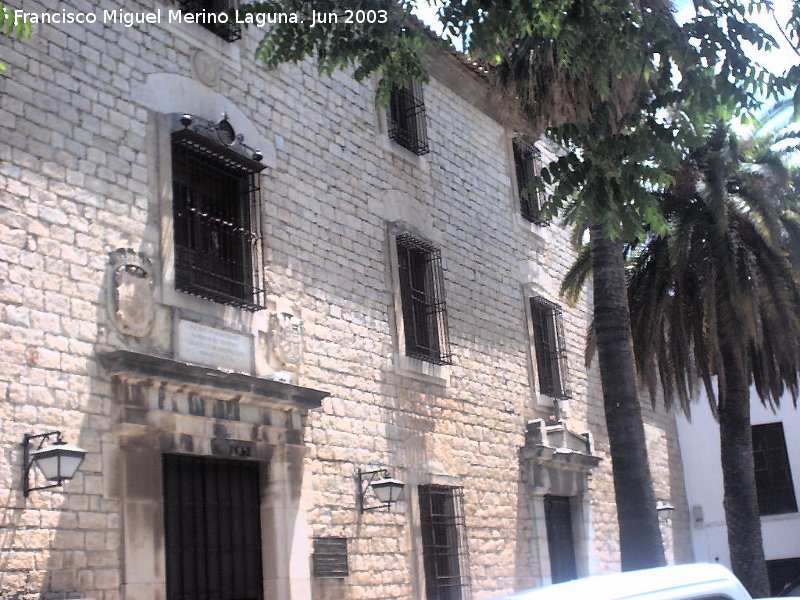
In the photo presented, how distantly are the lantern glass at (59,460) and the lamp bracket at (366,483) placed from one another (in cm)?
401

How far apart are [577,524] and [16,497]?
993 centimetres

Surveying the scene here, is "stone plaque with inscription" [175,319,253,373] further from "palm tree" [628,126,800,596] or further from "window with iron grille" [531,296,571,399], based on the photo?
"palm tree" [628,126,800,596]

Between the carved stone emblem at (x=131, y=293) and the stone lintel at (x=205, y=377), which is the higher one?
the carved stone emblem at (x=131, y=293)

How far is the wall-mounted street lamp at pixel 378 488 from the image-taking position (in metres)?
11.0

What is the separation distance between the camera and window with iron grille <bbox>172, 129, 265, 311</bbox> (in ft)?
32.1

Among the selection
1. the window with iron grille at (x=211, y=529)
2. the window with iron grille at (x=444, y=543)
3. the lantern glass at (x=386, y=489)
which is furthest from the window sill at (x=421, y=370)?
the window with iron grille at (x=211, y=529)

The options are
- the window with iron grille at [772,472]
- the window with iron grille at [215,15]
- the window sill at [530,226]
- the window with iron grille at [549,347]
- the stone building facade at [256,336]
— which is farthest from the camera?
the window with iron grille at [772,472]

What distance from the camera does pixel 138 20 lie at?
9.79 metres

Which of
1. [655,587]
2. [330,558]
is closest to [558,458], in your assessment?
[330,558]

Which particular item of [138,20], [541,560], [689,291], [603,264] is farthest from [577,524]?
[138,20]

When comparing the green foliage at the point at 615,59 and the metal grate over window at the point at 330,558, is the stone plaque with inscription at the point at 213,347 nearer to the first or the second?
the metal grate over window at the point at 330,558

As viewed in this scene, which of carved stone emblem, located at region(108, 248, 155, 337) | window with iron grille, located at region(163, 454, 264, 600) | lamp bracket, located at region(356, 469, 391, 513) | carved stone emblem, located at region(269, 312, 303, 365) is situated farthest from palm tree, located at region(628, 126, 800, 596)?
carved stone emblem, located at region(108, 248, 155, 337)

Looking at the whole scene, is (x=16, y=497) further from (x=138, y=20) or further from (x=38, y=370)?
(x=138, y=20)

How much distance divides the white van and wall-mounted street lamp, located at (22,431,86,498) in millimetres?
4815
